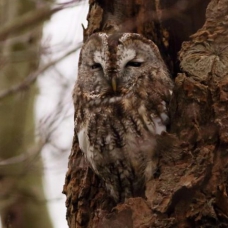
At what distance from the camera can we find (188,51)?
332 cm

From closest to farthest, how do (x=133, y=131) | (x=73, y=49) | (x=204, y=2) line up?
(x=133, y=131) → (x=204, y=2) → (x=73, y=49)

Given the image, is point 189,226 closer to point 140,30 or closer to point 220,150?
point 220,150

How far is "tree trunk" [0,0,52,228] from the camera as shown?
4.52 metres

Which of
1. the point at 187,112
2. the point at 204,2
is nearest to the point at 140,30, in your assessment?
the point at 204,2

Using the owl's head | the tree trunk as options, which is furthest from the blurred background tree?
the owl's head

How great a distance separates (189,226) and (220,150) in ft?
1.16

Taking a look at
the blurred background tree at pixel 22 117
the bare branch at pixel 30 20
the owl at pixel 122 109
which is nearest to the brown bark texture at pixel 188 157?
the owl at pixel 122 109

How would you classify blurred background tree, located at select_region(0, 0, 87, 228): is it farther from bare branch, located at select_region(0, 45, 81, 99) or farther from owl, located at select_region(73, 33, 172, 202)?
owl, located at select_region(73, 33, 172, 202)

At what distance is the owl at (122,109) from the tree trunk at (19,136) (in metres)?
0.83

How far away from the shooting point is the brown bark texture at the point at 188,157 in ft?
9.54

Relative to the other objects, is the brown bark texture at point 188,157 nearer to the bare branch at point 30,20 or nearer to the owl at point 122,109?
the owl at point 122,109

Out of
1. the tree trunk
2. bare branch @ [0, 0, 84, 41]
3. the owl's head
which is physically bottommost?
the tree trunk

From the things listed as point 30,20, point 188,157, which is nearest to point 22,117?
point 30,20

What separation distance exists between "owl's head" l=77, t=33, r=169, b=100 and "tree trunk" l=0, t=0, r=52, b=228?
0.79m
